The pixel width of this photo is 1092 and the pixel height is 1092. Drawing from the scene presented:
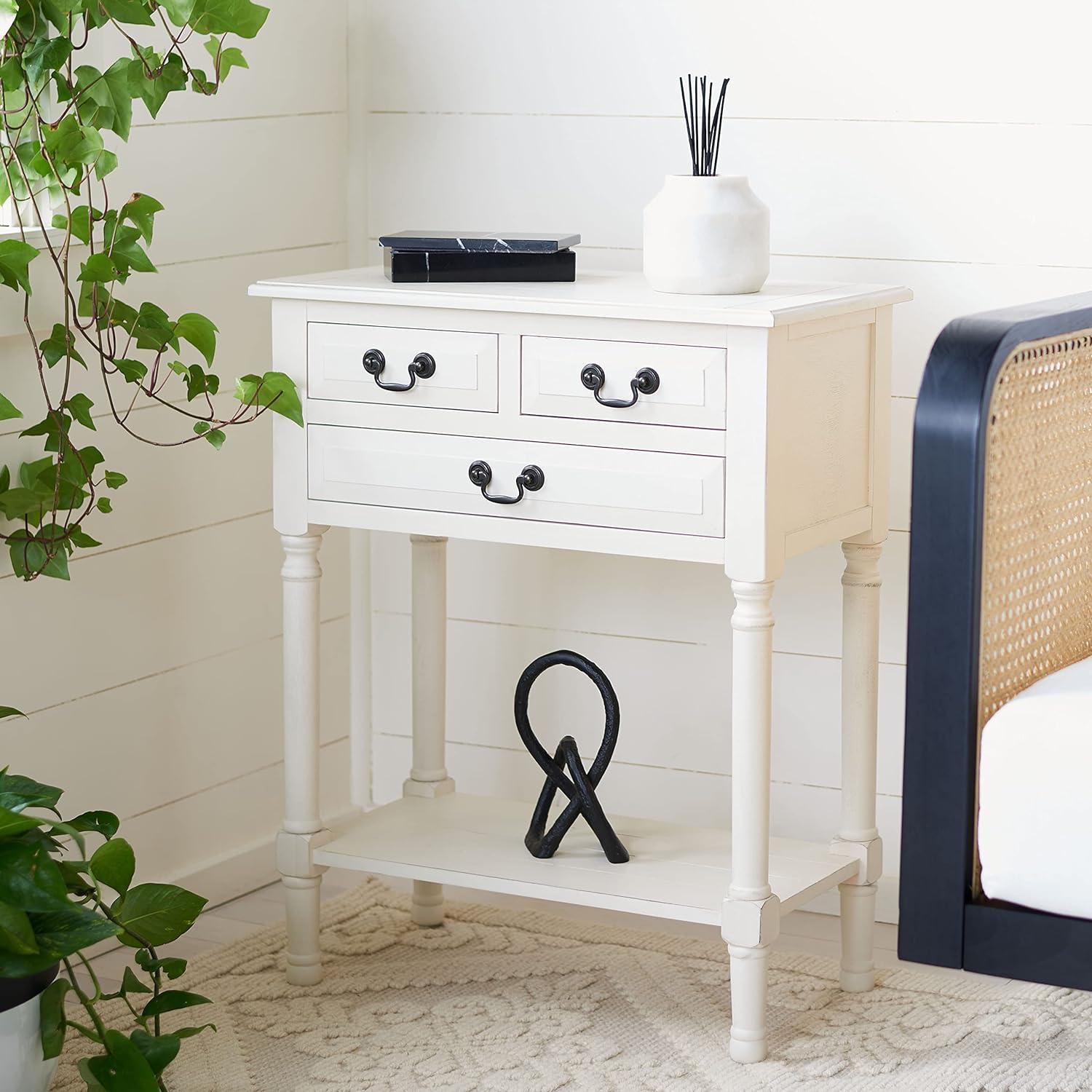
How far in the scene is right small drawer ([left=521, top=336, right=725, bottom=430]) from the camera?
1833 mm

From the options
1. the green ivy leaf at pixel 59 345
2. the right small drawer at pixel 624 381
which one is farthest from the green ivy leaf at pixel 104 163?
the right small drawer at pixel 624 381

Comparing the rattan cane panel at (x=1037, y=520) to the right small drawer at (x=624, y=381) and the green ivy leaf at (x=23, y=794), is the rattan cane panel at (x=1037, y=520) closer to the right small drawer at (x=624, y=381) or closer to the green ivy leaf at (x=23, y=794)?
the right small drawer at (x=624, y=381)

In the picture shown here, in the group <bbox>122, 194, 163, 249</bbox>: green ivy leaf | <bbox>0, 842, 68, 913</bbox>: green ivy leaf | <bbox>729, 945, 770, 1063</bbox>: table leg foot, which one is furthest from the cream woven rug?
<bbox>122, 194, 163, 249</bbox>: green ivy leaf

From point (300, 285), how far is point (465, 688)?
32.4 inches

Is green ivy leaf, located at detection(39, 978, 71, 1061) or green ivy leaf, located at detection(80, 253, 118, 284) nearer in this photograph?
green ivy leaf, located at detection(39, 978, 71, 1061)

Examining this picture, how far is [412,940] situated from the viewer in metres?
2.33

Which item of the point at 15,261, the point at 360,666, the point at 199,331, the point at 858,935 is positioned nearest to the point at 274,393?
the point at 199,331

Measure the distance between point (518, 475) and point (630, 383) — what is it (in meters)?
0.16

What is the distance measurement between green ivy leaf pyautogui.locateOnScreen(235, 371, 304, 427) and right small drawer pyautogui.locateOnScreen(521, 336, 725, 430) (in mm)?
288

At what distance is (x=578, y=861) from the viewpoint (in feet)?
6.93

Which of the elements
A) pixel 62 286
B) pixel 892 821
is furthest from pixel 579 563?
pixel 62 286

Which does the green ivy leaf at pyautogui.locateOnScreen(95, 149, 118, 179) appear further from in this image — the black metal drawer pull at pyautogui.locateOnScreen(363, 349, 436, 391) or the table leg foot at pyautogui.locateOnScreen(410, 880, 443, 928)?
the table leg foot at pyautogui.locateOnScreen(410, 880, 443, 928)

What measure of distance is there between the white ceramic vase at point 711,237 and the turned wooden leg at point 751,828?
328 millimetres

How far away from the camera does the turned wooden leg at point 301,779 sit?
2146 mm
